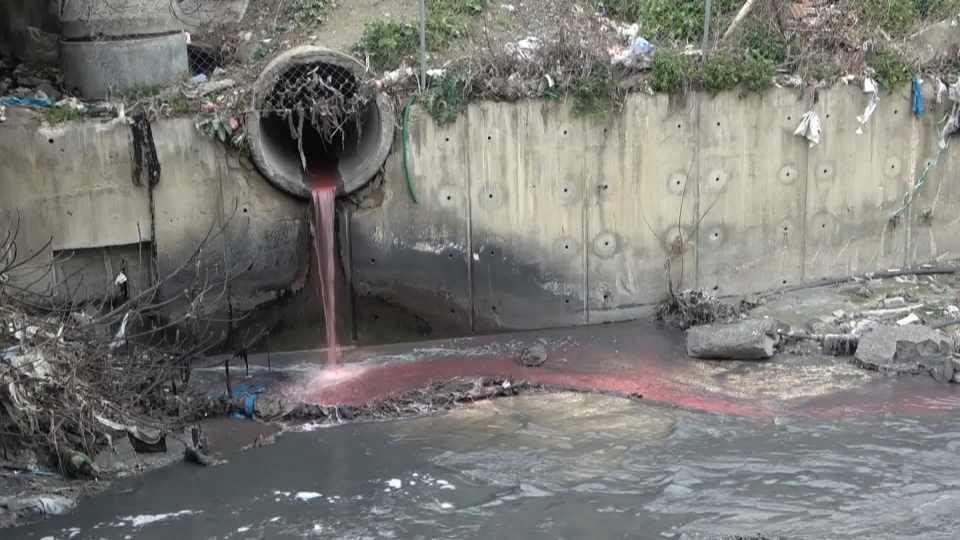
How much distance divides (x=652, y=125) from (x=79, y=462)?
7.00 m

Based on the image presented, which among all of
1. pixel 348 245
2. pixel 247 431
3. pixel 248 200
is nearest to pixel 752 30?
pixel 348 245

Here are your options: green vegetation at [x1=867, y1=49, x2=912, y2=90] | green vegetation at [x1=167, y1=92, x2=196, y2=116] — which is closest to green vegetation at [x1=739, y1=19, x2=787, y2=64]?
green vegetation at [x1=867, y1=49, x2=912, y2=90]

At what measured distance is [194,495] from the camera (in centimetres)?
885

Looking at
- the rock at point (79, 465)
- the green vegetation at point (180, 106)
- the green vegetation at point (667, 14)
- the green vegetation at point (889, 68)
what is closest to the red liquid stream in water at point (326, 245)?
the green vegetation at point (180, 106)

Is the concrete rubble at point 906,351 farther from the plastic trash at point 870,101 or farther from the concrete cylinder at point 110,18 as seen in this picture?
the concrete cylinder at point 110,18

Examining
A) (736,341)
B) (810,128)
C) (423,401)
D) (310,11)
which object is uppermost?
(310,11)

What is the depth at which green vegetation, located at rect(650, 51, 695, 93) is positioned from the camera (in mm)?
12320

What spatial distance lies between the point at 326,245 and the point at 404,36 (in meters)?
2.59

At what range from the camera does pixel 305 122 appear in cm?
1238

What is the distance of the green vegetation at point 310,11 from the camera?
13.3 meters

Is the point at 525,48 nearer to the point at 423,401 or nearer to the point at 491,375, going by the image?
the point at 491,375

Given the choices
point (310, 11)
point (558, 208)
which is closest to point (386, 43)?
point (310, 11)

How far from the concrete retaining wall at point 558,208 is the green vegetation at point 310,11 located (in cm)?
232

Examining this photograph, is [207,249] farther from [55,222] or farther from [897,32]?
[897,32]
